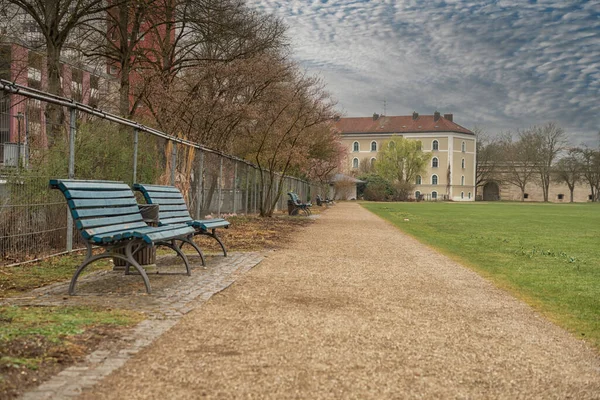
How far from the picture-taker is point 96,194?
6.29 meters

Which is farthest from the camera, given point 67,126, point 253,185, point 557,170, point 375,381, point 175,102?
point 557,170

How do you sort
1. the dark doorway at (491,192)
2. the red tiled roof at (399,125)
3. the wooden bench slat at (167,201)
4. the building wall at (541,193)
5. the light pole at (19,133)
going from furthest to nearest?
→ the dark doorway at (491,192)
the red tiled roof at (399,125)
the building wall at (541,193)
the wooden bench slat at (167,201)
the light pole at (19,133)

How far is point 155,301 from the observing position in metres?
5.82

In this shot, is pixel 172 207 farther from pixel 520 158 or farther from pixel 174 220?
pixel 520 158

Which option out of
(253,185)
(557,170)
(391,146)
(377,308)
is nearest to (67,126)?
(377,308)

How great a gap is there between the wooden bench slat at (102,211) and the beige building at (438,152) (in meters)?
97.4

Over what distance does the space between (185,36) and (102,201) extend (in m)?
15.7

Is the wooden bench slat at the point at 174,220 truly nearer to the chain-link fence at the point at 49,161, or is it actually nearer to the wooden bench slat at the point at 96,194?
the wooden bench slat at the point at 96,194

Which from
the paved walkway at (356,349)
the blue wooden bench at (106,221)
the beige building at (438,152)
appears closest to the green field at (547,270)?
the paved walkway at (356,349)

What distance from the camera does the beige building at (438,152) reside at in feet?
352

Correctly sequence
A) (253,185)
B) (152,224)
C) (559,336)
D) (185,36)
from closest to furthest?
1. (559,336)
2. (152,224)
3. (185,36)
4. (253,185)

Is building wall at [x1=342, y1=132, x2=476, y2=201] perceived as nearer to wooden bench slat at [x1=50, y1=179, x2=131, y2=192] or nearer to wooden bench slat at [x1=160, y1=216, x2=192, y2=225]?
wooden bench slat at [x1=160, y1=216, x2=192, y2=225]

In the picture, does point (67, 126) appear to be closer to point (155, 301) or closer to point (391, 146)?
point (155, 301)

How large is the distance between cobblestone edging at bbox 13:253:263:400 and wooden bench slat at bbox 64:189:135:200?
99 centimetres
